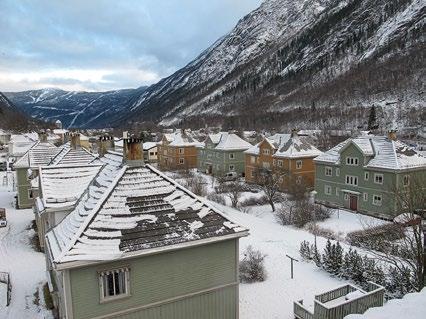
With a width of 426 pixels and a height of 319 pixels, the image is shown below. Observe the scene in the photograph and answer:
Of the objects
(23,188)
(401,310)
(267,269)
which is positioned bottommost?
(267,269)

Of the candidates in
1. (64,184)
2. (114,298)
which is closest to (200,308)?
(114,298)

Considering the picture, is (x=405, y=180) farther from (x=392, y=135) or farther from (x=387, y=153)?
(x=392, y=135)

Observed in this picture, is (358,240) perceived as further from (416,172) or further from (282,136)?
(282,136)

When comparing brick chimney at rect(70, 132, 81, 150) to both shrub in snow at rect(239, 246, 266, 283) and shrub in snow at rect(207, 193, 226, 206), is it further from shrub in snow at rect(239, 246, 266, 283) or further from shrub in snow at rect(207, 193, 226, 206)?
shrub in snow at rect(239, 246, 266, 283)

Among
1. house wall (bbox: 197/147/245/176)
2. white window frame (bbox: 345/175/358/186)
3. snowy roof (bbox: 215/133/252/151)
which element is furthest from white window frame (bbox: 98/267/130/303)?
snowy roof (bbox: 215/133/252/151)

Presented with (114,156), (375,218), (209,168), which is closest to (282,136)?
(209,168)

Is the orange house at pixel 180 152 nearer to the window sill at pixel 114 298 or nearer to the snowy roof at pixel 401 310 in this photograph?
the window sill at pixel 114 298
